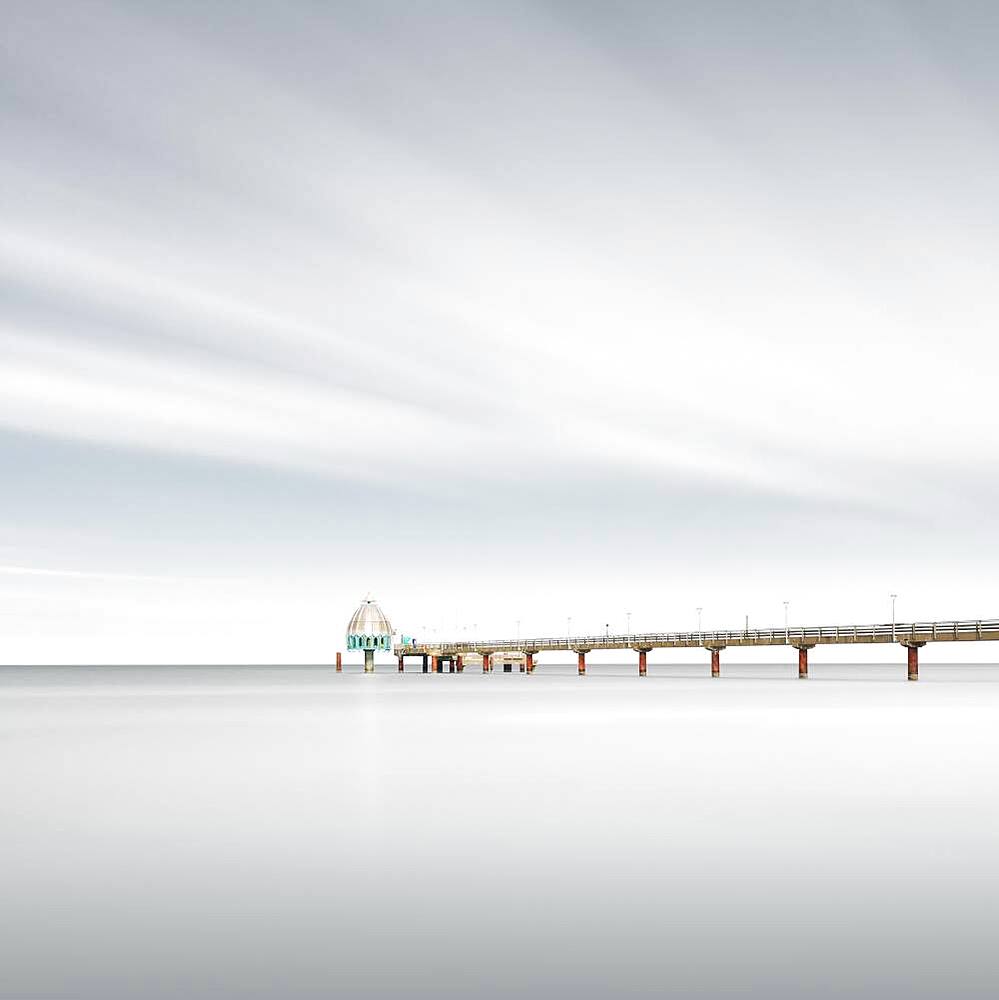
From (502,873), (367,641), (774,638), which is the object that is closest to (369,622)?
(367,641)

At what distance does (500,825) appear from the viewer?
20.1 m

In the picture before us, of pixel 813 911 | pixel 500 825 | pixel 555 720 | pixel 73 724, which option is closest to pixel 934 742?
pixel 555 720

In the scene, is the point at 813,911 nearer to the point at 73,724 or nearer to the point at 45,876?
the point at 45,876

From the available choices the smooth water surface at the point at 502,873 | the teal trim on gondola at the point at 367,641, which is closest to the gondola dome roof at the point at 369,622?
the teal trim on gondola at the point at 367,641

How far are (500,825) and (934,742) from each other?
22.8 meters

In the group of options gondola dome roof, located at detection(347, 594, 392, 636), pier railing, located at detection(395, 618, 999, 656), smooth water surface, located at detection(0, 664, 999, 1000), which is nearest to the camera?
smooth water surface, located at detection(0, 664, 999, 1000)

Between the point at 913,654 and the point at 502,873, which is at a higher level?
the point at 502,873

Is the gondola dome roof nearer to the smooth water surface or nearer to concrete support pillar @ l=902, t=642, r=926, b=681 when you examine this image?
concrete support pillar @ l=902, t=642, r=926, b=681

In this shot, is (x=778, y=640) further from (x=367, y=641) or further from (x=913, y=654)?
(x=367, y=641)

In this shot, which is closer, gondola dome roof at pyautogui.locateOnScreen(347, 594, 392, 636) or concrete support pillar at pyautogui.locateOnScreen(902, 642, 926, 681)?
concrete support pillar at pyautogui.locateOnScreen(902, 642, 926, 681)

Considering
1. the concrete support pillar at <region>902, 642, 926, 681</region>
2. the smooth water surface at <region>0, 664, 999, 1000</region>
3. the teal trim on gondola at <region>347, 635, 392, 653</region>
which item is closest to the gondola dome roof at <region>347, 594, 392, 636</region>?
the teal trim on gondola at <region>347, 635, 392, 653</region>

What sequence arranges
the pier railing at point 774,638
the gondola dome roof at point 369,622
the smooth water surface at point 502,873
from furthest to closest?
1. the gondola dome roof at point 369,622
2. the pier railing at point 774,638
3. the smooth water surface at point 502,873

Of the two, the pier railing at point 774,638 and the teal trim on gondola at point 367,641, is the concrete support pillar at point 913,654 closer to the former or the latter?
the pier railing at point 774,638

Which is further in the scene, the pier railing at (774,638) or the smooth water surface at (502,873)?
the pier railing at (774,638)
